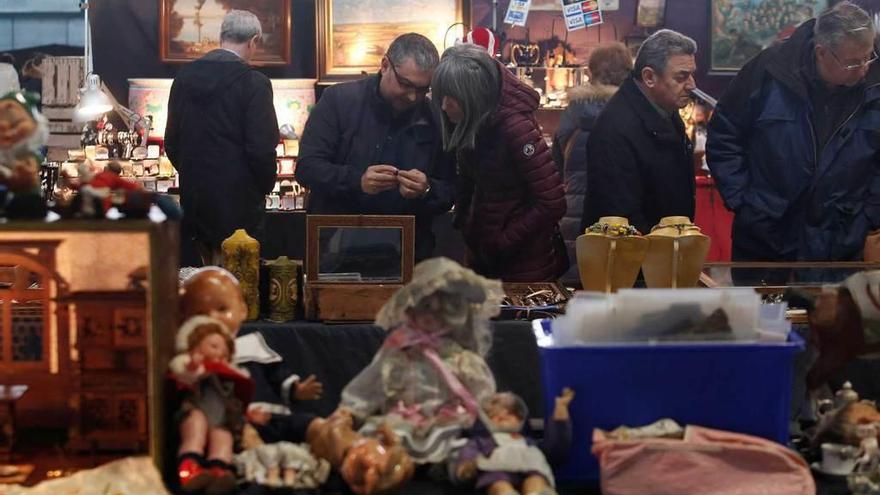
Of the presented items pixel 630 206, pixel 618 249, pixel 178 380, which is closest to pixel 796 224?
pixel 630 206

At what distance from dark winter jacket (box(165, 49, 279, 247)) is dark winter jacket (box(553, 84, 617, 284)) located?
3.65ft

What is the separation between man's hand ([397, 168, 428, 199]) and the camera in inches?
141

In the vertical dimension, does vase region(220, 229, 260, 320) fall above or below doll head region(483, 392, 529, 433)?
above

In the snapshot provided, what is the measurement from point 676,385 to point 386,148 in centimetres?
177

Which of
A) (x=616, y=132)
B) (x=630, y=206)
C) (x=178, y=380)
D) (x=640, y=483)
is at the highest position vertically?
(x=616, y=132)

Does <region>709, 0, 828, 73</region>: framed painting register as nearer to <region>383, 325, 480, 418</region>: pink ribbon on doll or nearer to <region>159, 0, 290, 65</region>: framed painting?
<region>159, 0, 290, 65</region>: framed painting

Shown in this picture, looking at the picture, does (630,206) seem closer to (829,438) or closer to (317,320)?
(317,320)

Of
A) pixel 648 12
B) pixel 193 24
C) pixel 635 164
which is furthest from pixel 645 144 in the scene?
pixel 193 24

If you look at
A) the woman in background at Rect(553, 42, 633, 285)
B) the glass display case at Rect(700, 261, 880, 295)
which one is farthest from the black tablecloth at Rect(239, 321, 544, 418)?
the woman in background at Rect(553, 42, 633, 285)

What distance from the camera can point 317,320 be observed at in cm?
303

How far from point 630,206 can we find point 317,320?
3.81 feet

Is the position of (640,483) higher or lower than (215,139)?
lower

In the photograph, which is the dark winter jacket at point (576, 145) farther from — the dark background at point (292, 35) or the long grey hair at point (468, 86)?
the dark background at point (292, 35)

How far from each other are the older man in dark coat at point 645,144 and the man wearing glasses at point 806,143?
0.87 feet
